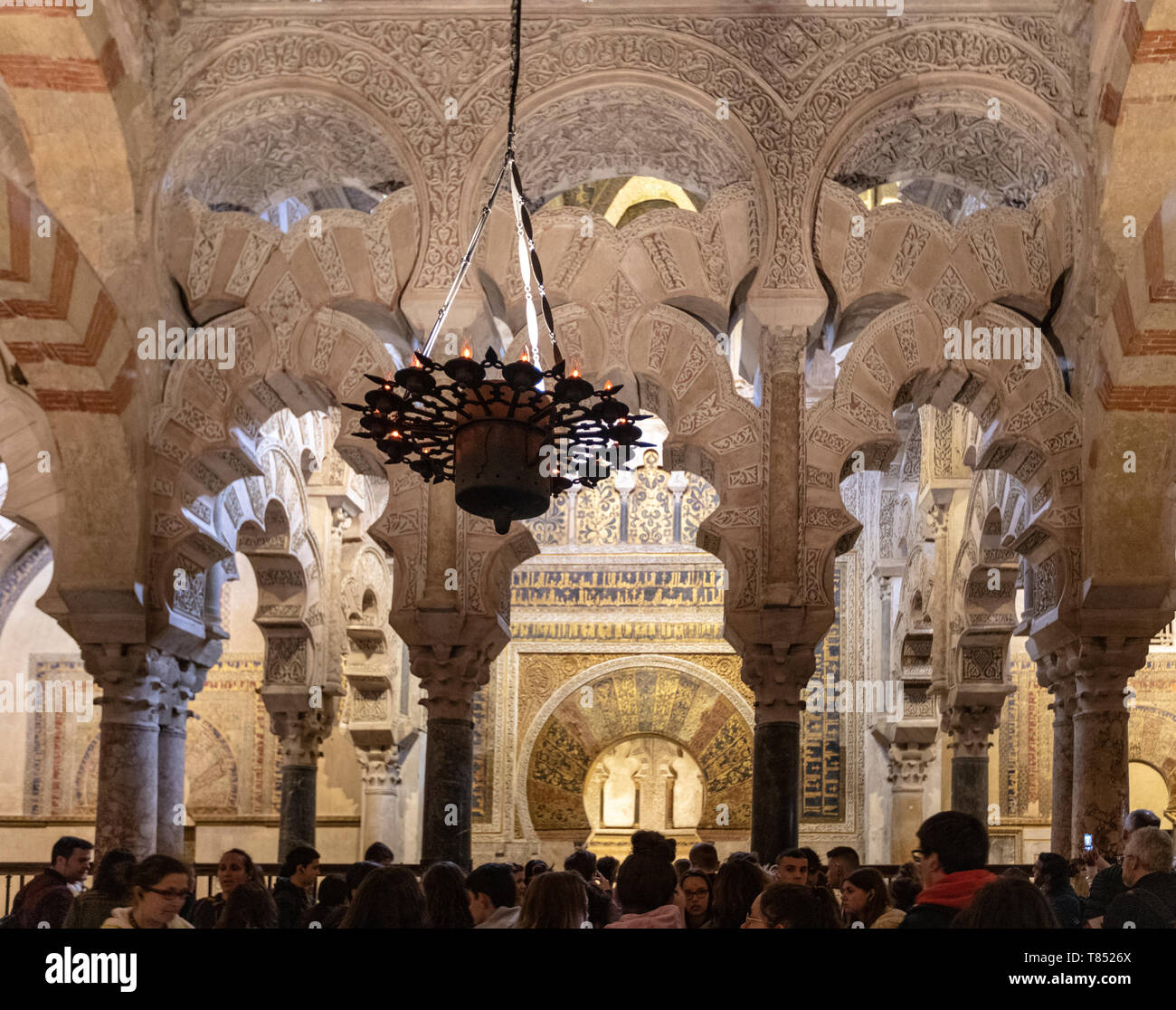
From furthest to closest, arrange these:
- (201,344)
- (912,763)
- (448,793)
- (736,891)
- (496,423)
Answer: (912,763) → (201,344) → (448,793) → (496,423) → (736,891)

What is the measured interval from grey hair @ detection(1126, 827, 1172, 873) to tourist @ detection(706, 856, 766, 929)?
0.95 metres

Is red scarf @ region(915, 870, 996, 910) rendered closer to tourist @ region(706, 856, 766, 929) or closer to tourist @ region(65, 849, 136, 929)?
tourist @ region(706, 856, 766, 929)

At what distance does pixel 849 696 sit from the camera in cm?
1213

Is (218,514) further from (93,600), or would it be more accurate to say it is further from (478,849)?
(478,849)

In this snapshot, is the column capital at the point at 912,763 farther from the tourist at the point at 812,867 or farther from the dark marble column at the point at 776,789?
the tourist at the point at 812,867

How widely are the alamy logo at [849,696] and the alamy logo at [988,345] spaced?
4.94 metres

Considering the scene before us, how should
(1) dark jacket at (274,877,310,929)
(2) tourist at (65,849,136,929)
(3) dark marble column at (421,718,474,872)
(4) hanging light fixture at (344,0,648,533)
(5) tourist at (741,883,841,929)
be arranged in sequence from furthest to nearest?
(3) dark marble column at (421,718,474,872) → (4) hanging light fixture at (344,0,648,533) → (1) dark jacket at (274,877,310,929) → (2) tourist at (65,849,136,929) → (5) tourist at (741,883,841,929)

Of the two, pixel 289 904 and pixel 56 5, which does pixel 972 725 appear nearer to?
pixel 289 904

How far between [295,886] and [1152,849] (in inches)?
112

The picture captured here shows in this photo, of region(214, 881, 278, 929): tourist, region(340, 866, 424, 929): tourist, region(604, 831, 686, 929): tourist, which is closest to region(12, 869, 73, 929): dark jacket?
region(214, 881, 278, 929): tourist

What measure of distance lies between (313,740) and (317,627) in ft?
2.59

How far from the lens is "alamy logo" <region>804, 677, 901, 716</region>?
11.8m

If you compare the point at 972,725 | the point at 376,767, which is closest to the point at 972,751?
the point at 972,725

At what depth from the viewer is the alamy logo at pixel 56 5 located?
6.60 metres
